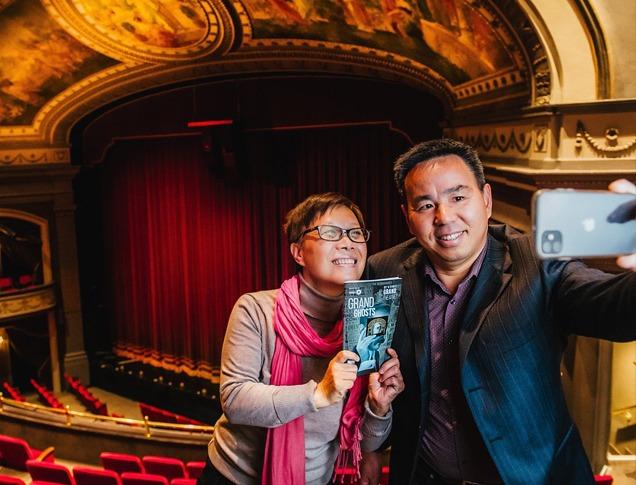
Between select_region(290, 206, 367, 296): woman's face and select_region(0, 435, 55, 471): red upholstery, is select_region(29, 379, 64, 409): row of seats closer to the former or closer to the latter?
select_region(0, 435, 55, 471): red upholstery

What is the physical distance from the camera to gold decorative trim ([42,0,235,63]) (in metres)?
7.70

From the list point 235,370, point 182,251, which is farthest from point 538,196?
point 182,251

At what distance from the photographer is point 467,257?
71.2 inches

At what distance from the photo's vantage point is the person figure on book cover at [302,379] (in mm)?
1896

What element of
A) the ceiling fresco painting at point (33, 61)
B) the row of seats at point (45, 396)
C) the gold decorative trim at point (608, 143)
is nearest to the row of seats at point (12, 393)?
the row of seats at point (45, 396)

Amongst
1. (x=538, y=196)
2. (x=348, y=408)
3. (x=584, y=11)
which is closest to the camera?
(x=538, y=196)

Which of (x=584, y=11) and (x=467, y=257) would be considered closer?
(x=467, y=257)

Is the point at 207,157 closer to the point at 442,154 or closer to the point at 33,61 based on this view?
the point at 33,61

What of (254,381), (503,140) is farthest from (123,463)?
(503,140)

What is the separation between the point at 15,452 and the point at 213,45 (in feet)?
19.1

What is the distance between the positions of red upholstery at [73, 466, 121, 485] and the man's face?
373 centimetres

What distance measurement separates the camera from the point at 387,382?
193 cm

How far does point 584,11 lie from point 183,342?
10.2 metres

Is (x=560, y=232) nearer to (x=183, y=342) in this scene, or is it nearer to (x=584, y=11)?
(x=584, y=11)
